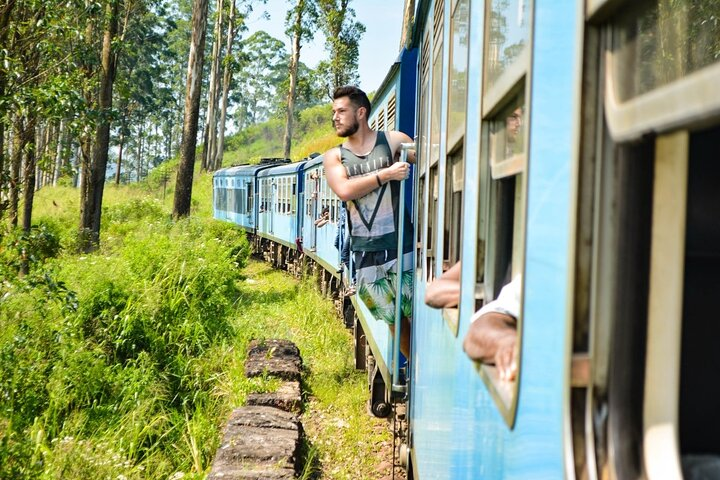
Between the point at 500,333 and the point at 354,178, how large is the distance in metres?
A: 2.85

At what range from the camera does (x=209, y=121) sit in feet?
140

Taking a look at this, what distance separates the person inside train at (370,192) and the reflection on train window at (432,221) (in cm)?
71

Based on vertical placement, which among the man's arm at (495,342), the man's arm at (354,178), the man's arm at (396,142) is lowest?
the man's arm at (495,342)

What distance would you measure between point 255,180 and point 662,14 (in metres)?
23.3

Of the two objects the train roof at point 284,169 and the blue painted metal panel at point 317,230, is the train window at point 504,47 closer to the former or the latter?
the blue painted metal panel at point 317,230

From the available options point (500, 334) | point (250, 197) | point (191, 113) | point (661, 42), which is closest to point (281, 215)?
point (191, 113)

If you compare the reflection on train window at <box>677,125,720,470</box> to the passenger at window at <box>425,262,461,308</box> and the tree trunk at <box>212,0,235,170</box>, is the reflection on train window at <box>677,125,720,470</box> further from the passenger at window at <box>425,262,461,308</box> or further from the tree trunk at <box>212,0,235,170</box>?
the tree trunk at <box>212,0,235,170</box>

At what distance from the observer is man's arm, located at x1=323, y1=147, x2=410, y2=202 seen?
4172 millimetres

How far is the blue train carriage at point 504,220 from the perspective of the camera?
109cm

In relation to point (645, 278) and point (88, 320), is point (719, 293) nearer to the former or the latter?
point (645, 278)

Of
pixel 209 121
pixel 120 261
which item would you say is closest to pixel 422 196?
pixel 120 261

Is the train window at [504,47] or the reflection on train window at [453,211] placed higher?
the train window at [504,47]

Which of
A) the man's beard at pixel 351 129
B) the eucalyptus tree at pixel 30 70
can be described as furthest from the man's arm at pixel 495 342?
the eucalyptus tree at pixel 30 70

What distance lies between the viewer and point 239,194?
88.7 ft
